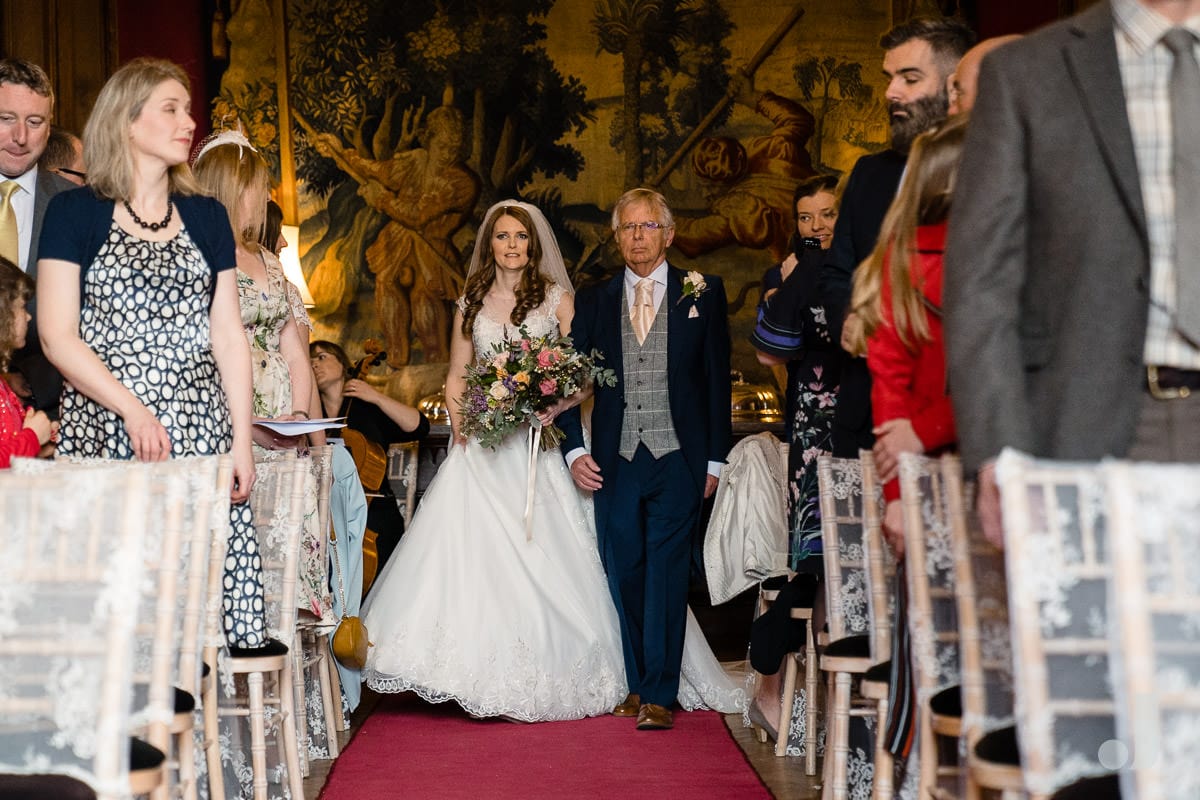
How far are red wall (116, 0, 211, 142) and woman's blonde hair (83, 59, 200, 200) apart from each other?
6.55 metres

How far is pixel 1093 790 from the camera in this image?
2.08 metres

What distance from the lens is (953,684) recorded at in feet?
9.58

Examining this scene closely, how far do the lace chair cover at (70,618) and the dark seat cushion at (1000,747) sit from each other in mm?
1426

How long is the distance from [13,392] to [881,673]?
2.71m

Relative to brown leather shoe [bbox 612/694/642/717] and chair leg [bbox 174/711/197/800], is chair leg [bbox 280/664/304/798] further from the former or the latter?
brown leather shoe [bbox 612/694/642/717]

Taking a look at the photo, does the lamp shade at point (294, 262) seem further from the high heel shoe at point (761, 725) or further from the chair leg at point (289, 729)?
the chair leg at point (289, 729)

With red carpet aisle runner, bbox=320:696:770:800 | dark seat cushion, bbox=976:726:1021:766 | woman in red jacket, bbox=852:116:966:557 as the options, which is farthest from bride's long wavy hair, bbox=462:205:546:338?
dark seat cushion, bbox=976:726:1021:766

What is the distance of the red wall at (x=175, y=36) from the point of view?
1028 cm

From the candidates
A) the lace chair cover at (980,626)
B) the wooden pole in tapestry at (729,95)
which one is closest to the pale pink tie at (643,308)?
the lace chair cover at (980,626)

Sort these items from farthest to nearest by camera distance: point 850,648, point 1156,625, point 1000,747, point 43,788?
point 850,648
point 1000,747
point 43,788
point 1156,625

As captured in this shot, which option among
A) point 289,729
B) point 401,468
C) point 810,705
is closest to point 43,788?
point 289,729

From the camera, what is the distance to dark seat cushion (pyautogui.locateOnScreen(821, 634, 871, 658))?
4.06 meters

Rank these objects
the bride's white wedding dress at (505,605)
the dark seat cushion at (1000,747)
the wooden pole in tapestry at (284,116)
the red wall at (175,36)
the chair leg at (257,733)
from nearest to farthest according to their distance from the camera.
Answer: the dark seat cushion at (1000,747) → the chair leg at (257,733) → the bride's white wedding dress at (505,605) → the red wall at (175,36) → the wooden pole in tapestry at (284,116)

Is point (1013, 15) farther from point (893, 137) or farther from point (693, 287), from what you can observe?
point (893, 137)
